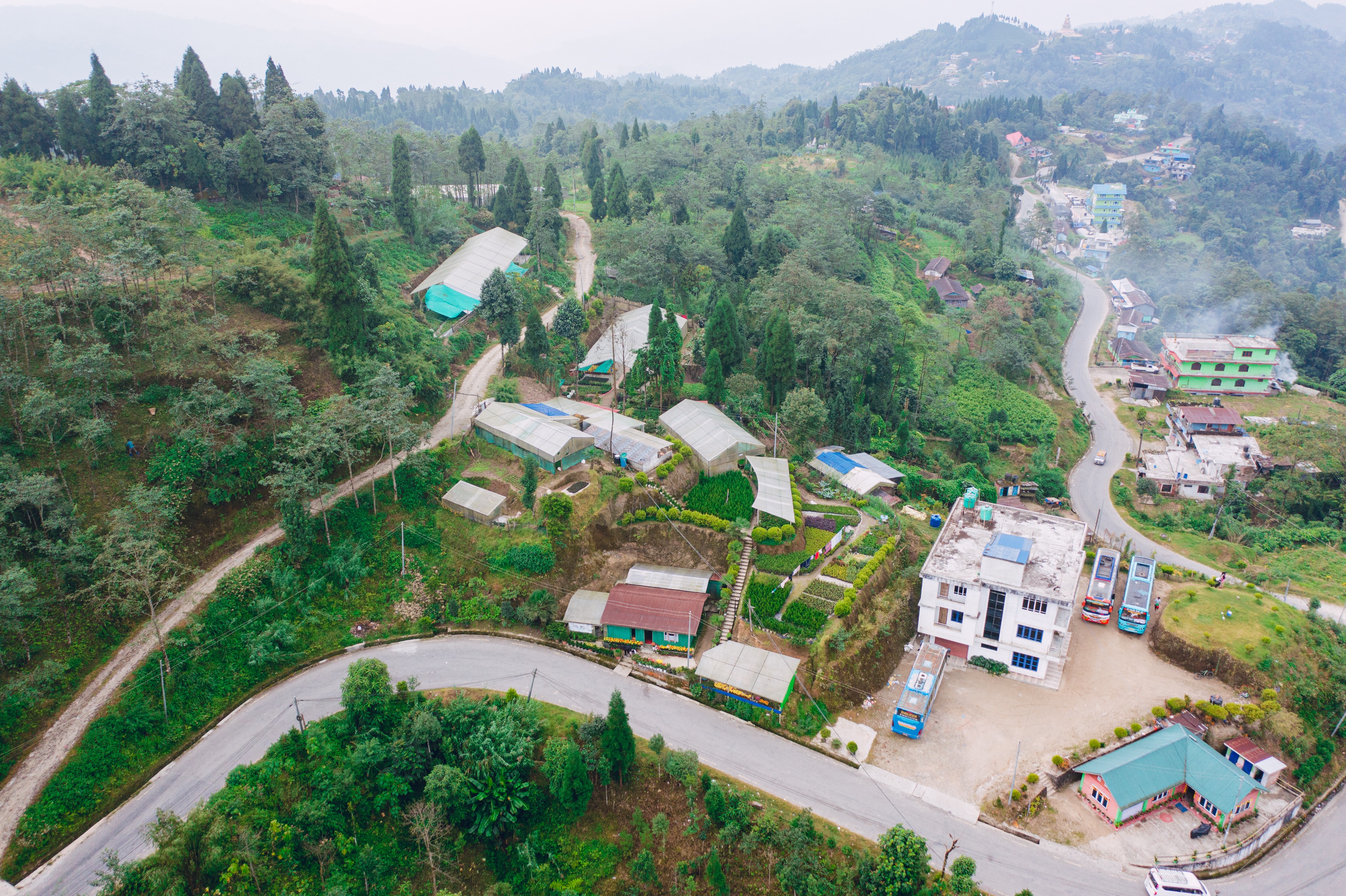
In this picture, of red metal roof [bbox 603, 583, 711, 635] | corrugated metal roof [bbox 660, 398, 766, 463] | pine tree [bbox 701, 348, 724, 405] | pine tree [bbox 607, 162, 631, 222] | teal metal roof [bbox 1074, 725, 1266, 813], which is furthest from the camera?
pine tree [bbox 607, 162, 631, 222]

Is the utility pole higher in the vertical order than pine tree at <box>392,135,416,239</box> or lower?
lower

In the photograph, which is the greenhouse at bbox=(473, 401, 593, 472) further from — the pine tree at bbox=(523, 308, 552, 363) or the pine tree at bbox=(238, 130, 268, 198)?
the pine tree at bbox=(238, 130, 268, 198)

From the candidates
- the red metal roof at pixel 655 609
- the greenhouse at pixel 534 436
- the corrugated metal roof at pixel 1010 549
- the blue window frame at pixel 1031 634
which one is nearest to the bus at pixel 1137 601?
the corrugated metal roof at pixel 1010 549

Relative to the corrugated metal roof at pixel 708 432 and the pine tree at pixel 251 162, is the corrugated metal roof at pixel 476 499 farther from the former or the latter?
the pine tree at pixel 251 162

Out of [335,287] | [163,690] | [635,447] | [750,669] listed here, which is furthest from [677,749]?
[335,287]

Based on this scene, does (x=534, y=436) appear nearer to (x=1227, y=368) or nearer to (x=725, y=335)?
(x=725, y=335)

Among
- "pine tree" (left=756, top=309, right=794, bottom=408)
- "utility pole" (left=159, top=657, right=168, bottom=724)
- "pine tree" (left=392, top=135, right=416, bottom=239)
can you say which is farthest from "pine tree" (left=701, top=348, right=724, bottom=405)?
"utility pole" (left=159, top=657, right=168, bottom=724)
